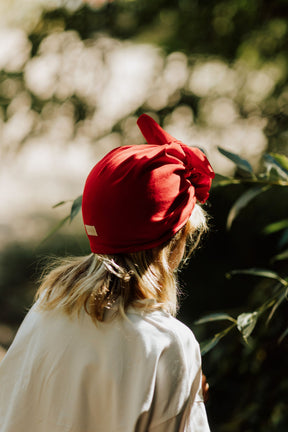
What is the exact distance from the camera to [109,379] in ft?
2.46

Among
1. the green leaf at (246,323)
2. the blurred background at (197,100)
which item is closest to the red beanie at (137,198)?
the green leaf at (246,323)

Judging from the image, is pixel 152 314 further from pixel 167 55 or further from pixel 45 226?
pixel 45 226

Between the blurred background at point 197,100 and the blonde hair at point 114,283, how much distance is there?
73cm

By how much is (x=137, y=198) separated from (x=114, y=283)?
0.53ft

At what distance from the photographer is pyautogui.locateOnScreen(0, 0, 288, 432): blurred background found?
1725 mm

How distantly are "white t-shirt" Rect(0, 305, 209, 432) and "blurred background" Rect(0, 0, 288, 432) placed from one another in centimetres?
80

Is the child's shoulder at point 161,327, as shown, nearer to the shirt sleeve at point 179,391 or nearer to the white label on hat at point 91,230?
the shirt sleeve at point 179,391

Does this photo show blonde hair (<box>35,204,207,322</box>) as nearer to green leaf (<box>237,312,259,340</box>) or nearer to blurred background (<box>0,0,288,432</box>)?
green leaf (<box>237,312,259,340</box>)

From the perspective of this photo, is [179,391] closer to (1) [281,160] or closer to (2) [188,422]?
(2) [188,422]

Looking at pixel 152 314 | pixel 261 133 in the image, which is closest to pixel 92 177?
pixel 152 314

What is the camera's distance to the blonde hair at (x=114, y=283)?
81 centimetres

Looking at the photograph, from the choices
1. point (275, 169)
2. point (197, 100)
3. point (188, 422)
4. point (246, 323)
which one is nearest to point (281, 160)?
point (275, 169)

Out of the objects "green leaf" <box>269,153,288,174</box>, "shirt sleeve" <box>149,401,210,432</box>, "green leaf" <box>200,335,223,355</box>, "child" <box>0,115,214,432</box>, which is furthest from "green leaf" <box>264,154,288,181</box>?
"shirt sleeve" <box>149,401,210,432</box>

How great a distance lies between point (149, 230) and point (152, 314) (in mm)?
148
